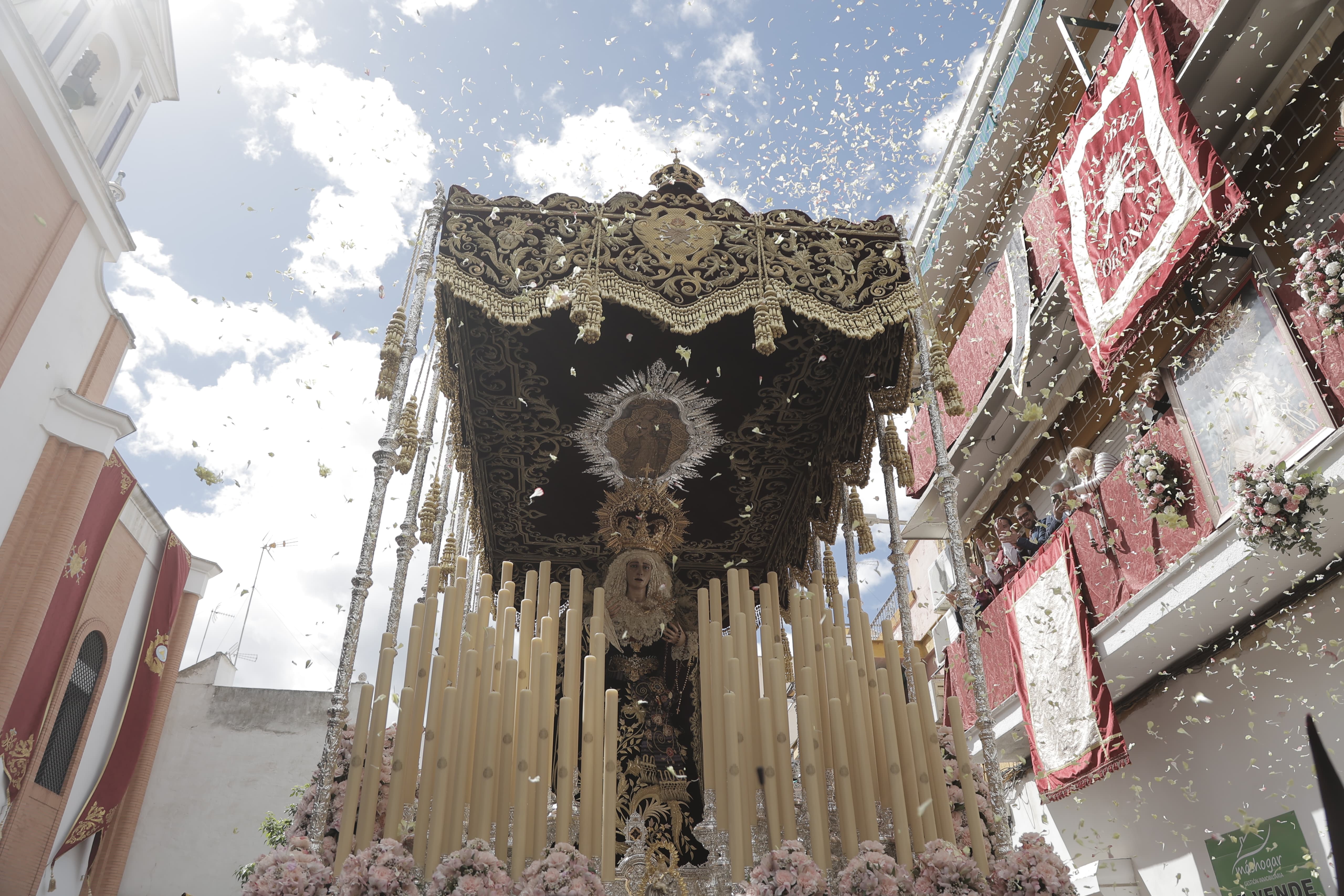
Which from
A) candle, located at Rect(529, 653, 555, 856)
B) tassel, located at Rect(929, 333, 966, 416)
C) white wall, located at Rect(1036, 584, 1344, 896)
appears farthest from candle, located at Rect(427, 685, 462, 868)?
white wall, located at Rect(1036, 584, 1344, 896)

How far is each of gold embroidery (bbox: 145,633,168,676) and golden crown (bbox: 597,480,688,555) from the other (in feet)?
31.0

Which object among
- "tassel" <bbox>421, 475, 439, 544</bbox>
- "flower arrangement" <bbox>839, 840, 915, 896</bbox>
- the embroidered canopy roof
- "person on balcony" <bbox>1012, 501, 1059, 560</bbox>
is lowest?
"flower arrangement" <bbox>839, 840, 915, 896</bbox>

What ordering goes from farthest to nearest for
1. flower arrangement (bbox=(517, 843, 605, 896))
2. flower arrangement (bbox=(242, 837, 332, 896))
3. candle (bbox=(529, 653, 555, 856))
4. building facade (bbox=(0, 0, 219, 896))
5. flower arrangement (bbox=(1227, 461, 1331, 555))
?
building facade (bbox=(0, 0, 219, 896))
flower arrangement (bbox=(1227, 461, 1331, 555))
candle (bbox=(529, 653, 555, 856))
flower arrangement (bbox=(517, 843, 605, 896))
flower arrangement (bbox=(242, 837, 332, 896))

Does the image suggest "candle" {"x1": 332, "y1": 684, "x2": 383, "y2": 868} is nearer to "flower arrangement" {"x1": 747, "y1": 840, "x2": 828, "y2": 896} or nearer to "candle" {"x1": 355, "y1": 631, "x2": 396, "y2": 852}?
"candle" {"x1": 355, "y1": 631, "x2": 396, "y2": 852}

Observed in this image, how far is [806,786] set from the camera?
3195 mm

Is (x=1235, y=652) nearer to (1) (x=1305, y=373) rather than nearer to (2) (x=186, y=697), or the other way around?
(1) (x=1305, y=373)

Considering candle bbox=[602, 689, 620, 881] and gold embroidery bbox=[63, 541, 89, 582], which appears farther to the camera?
gold embroidery bbox=[63, 541, 89, 582]

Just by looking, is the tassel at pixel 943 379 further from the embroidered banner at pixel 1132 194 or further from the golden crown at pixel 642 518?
the embroidered banner at pixel 1132 194

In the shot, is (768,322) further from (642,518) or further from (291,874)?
(291,874)

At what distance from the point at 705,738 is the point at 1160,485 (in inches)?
173

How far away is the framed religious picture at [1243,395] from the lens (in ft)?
16.2

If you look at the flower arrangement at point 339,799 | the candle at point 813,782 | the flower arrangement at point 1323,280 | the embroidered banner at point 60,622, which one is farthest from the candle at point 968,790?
the embroidered banner at point 60,622

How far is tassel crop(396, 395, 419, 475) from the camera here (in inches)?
145

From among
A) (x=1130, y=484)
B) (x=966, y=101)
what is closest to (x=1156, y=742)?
(x=1130, y=484)
